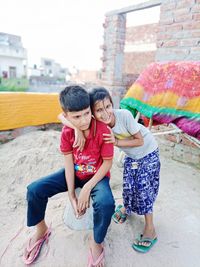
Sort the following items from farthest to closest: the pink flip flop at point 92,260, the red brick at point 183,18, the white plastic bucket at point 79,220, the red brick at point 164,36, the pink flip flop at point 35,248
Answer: the red brick at point 164,36
the red brick at point 183,18
the white plastic bucket at point 79,220
the pink flip flop at point 35,248
the pink flip flop at point 92,260

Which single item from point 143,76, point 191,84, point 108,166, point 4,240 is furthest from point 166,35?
point 4,240

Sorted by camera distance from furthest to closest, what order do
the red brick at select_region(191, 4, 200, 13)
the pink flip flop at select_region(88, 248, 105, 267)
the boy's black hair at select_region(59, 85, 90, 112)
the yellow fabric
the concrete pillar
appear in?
1. the concrete pillar
2. the yellow fabric
3. the red brick at select_region(191, 4, 200, 13)
4. the pink flip flop at select_region(88, 248, 105, 267)
5. the boy's black hair at select_region(59, 85, 90, 112)

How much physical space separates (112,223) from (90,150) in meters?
0.77

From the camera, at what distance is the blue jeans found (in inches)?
54.2

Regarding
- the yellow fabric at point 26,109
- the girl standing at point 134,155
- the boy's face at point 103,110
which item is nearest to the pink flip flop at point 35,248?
the girl standing at point 134,155

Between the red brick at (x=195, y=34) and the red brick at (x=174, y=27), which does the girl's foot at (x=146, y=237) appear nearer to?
the red brick at (x=195, y=34)

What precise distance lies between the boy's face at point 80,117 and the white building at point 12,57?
24973 mm

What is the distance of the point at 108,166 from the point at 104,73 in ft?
12.2

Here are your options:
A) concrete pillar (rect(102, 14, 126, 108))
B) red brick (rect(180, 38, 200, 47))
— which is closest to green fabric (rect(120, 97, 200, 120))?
red brick (rect(180, 38, 200, 47))

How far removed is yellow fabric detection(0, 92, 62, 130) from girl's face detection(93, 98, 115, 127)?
7.75 ft

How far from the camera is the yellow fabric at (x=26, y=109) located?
135 inches

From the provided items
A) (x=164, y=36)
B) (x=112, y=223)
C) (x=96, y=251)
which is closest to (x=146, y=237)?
(x=112, y=223)

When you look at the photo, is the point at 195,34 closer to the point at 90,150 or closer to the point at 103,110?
the point at 103,110

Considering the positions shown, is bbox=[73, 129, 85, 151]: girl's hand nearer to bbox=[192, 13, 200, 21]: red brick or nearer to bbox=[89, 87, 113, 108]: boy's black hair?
bbox=[89, 87, 113, 108]: boy's black hair
